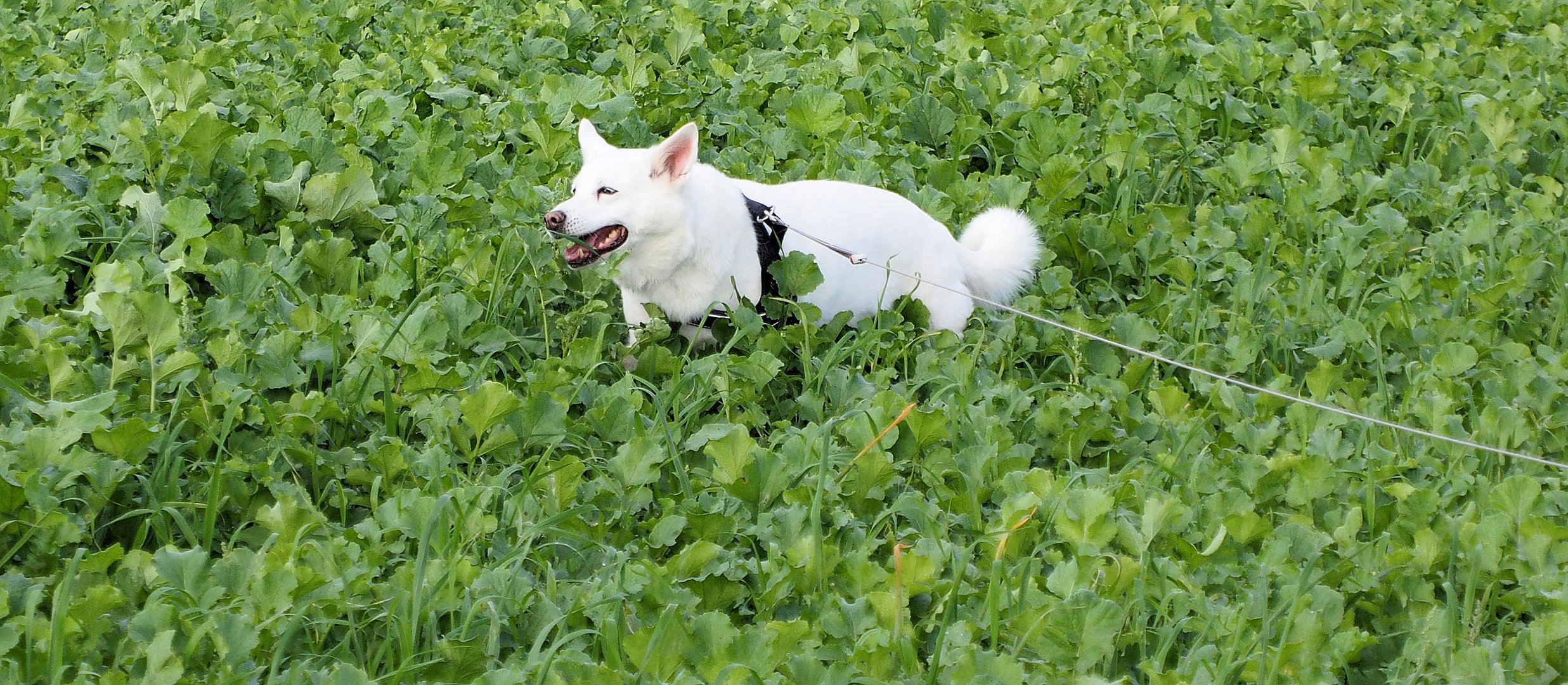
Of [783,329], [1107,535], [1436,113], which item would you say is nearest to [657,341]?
[783,329]

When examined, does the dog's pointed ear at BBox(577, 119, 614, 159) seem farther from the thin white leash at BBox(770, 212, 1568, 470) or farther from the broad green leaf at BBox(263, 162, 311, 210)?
the broad green leaf at BBox(263, 162, 311, 210)

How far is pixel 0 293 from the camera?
3504 mm

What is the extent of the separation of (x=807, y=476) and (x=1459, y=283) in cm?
234

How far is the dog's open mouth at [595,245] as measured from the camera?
151 inches

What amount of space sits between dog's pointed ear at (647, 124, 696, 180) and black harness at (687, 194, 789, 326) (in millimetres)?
257

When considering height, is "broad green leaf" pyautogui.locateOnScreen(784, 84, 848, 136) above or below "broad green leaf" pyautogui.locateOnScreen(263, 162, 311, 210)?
below

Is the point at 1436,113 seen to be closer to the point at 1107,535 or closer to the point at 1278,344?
the point at 1278,344

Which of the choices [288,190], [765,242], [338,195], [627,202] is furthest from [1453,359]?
[288,190]

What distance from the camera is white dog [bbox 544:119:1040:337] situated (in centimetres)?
380

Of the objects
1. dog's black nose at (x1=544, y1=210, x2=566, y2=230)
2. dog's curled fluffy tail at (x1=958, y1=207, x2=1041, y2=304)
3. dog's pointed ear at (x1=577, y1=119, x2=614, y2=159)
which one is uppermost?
dog's pointed ear at (x1=577, y1=119, x2=614, y2=159)

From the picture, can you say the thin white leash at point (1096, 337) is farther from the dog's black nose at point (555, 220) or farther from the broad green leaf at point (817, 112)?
the broad green leaf at point (817, 112)

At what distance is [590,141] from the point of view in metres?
4.06

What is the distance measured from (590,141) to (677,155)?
1.29 ft

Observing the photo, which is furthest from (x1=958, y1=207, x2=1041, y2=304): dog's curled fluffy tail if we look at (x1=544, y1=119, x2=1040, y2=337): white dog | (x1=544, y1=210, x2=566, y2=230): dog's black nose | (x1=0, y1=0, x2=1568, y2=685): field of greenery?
(x1=544, y1=210, x2=566, y2=230): dog's black nose
